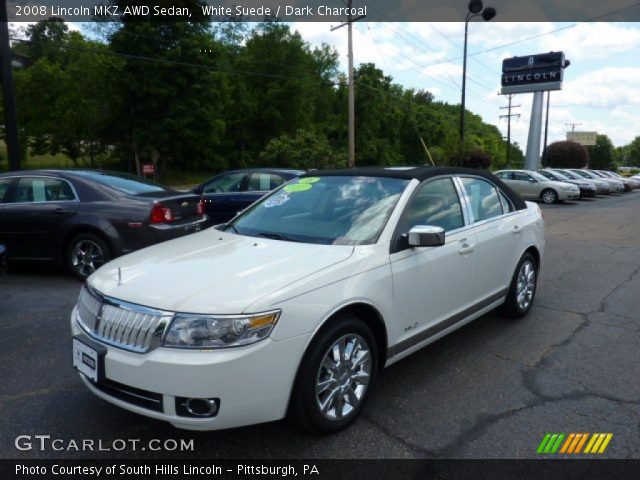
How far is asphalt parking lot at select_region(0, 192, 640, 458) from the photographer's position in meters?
Result: 2.86

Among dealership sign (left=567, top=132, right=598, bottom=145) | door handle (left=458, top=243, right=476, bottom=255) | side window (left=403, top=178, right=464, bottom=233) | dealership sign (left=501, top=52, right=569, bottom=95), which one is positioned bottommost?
door handle (left=458, top=243, right=476, bottom=255)

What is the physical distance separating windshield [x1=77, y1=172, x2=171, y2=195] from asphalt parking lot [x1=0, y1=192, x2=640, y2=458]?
5.74 feet

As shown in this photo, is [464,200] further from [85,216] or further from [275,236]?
[85,216]

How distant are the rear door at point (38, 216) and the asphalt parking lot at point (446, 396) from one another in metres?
1.16

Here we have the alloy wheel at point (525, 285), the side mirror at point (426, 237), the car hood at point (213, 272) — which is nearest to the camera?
the car hood at point (213, 272)

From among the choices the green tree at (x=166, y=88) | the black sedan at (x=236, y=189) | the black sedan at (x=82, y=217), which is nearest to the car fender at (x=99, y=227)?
the black sedan at (x=82, y=217)

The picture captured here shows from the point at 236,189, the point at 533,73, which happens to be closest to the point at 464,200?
the point at 236,189

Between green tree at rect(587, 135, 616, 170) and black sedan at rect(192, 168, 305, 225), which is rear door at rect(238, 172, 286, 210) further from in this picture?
green tree at rect(587, 135, 616, 170)

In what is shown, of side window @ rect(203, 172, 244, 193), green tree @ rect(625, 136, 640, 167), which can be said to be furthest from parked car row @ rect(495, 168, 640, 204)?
green tree @ rect(625, 136, 640, 167)

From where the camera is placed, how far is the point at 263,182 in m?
9.73

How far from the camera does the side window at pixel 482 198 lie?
14.3 ft

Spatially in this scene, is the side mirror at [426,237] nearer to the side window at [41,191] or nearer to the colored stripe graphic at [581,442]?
the colored stripe graphic at [581,442]

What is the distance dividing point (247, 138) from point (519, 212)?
43314 millimetres

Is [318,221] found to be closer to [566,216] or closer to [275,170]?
[275,170]
